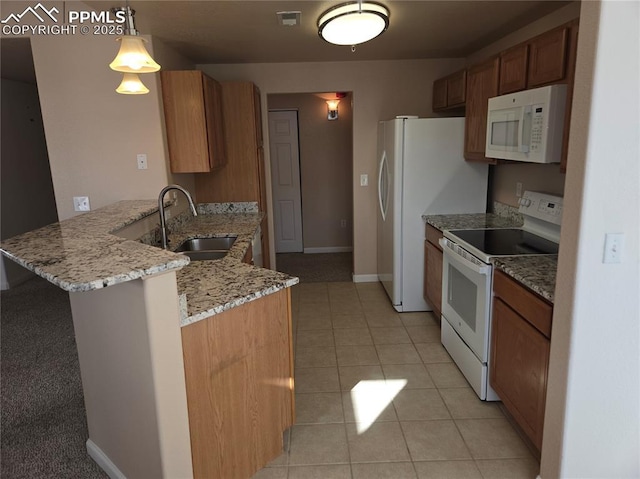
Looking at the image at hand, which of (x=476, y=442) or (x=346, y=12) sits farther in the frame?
A: (x=346, y=12)

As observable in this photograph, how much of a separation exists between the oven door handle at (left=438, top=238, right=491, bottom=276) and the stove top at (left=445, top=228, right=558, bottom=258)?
2.4 inches

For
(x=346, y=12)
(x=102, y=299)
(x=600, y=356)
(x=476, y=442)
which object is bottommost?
(x=476, y=442)

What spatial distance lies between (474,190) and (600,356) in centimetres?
226

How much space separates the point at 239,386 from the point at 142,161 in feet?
6.70

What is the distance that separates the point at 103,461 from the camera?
2045mm

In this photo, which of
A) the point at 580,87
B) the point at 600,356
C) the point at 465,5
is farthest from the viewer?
the point at 465,5

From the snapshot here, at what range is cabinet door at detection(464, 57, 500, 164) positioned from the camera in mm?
2982

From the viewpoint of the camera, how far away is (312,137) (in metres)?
5.97

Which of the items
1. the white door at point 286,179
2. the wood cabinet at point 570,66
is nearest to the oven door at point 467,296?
the wood cabinet at point 570,66

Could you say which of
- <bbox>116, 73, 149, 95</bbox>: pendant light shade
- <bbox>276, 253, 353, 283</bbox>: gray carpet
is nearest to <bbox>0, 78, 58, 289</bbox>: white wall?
<bbox>276, 253, 353, 283</bbox>: gray carpet

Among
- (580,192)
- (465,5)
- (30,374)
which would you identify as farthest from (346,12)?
(30,374)

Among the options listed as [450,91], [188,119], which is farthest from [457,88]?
[188,119]

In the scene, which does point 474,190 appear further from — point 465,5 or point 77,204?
point 77,204

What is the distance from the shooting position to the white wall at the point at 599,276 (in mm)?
1461
